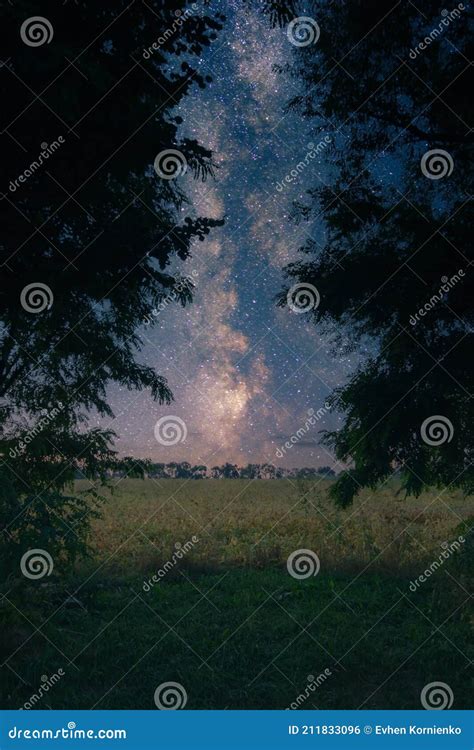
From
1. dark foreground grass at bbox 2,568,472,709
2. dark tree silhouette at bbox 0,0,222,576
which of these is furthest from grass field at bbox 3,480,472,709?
dark tree silhouette at bbox 0,0,222,576

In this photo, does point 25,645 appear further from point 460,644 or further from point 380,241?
point 380,241

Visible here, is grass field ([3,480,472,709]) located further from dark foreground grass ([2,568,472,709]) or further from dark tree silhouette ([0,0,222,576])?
dark tree silhouette ([0,0,222,576])

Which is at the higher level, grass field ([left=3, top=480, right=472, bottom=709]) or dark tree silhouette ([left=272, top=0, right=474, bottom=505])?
dark tree silhouette ([left=272, top=0, right=474, bottom=505])

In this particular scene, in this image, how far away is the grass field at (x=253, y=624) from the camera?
6125mm

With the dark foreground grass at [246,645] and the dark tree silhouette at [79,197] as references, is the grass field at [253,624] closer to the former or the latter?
the dark foreground grass at [246,645]

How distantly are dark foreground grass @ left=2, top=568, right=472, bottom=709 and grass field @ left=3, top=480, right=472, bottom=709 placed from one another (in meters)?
0.02

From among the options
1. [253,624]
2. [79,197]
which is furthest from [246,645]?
[79,197]

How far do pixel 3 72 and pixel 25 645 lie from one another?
542 cm

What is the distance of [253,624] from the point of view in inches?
312

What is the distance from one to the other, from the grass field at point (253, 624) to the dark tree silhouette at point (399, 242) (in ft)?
5.36

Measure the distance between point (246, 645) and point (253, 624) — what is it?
0.70 meters

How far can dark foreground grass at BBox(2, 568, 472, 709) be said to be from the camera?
19.7 feet

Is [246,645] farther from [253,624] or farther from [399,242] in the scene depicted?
[399,242]

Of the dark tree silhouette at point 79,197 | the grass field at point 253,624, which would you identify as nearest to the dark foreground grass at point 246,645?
the grass field at point 253,624
